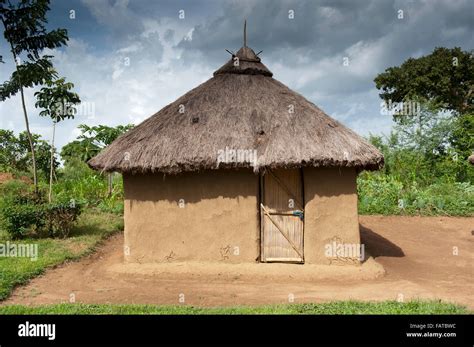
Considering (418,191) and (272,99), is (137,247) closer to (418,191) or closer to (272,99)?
(272,99)

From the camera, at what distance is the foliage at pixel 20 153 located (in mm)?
24875

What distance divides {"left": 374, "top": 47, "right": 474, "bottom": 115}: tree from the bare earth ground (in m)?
16.4

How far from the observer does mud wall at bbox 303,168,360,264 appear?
30.3 ft

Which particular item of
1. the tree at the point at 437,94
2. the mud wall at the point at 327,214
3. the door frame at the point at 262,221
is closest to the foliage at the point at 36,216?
the door frame at the point at 262,221

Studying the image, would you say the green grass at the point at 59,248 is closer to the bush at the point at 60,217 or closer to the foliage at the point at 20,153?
the bush at the point at 60,217

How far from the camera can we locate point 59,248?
11.1 metres

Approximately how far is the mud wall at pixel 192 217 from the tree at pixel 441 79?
19121 millimetres

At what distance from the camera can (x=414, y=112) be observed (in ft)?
77.8

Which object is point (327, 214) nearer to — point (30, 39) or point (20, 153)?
point (30, 39)

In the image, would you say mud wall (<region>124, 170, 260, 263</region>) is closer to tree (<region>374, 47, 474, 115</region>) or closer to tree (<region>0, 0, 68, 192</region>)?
tree (<region>0, 0, 68, 192</region>)

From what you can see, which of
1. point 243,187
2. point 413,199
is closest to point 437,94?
point 413,199
